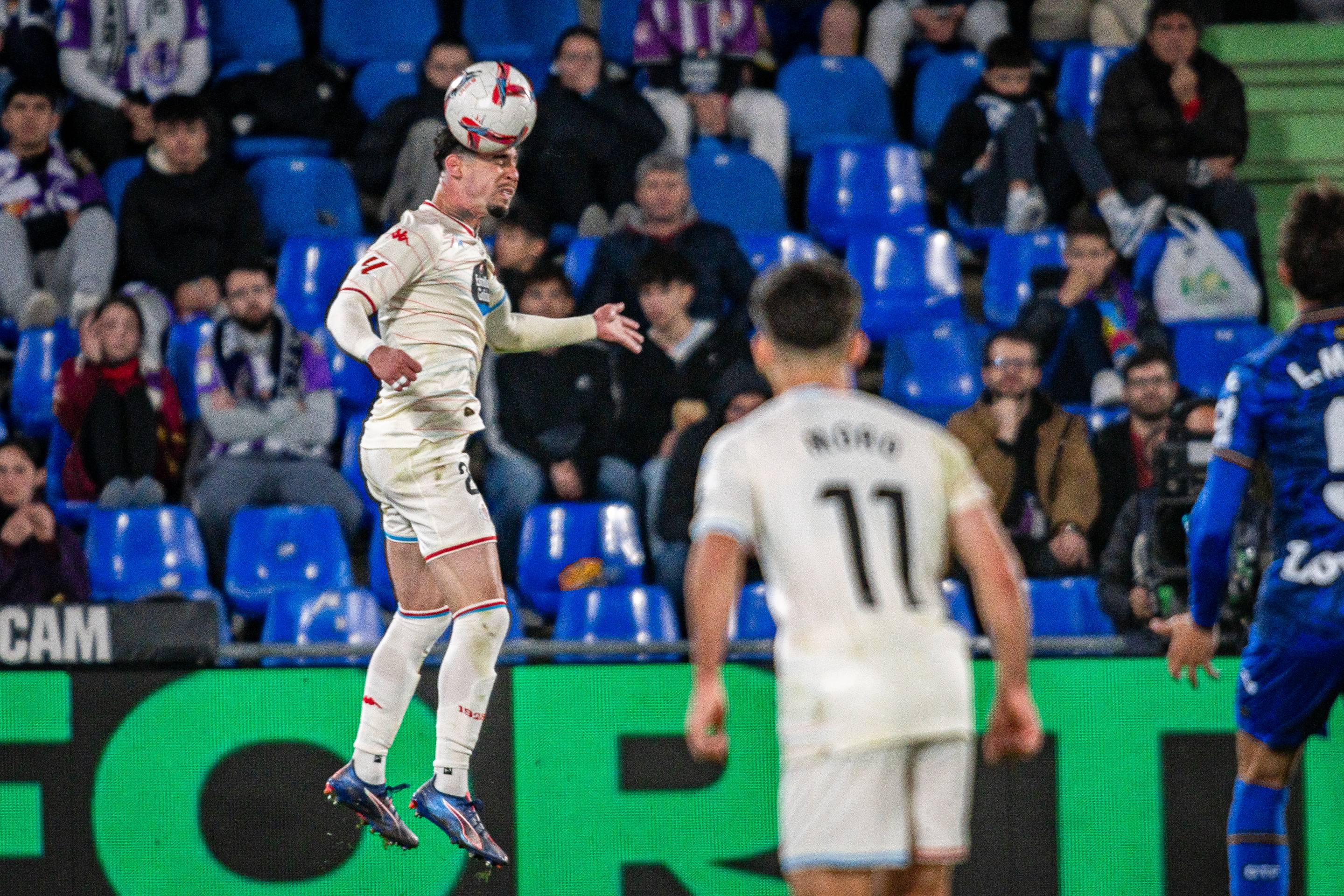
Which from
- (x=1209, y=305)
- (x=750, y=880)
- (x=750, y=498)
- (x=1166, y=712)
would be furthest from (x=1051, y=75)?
(x=750, y=498)

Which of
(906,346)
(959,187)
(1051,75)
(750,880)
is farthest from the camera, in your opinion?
(1051,75)

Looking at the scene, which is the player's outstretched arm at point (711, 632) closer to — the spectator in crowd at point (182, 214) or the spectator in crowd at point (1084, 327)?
the spectator in crowd at point (1084, 327)

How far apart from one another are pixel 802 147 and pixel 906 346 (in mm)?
2006

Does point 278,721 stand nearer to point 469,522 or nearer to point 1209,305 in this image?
point 469,522

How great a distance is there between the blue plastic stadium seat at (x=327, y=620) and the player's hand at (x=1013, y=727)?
3792mm

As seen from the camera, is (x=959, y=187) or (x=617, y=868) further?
(x=959, y=187)

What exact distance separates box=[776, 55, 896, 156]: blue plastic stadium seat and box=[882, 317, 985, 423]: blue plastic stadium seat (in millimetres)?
1901

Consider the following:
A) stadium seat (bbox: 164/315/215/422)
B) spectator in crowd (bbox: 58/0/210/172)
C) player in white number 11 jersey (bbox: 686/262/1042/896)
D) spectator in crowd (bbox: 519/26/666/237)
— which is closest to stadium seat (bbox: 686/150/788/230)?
spectator in crowd (bbox: 519/26/666/237)

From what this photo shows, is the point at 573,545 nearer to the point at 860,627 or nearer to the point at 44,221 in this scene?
the point at 44,221

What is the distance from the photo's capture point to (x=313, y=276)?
353 inches

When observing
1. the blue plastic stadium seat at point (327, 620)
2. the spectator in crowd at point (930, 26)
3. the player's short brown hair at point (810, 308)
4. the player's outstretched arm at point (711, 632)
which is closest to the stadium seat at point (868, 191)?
the spectator in crowd at point (930, 26)

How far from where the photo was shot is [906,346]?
28.6ft

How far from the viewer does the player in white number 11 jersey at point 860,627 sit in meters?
3.26

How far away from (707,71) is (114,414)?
3884mm
